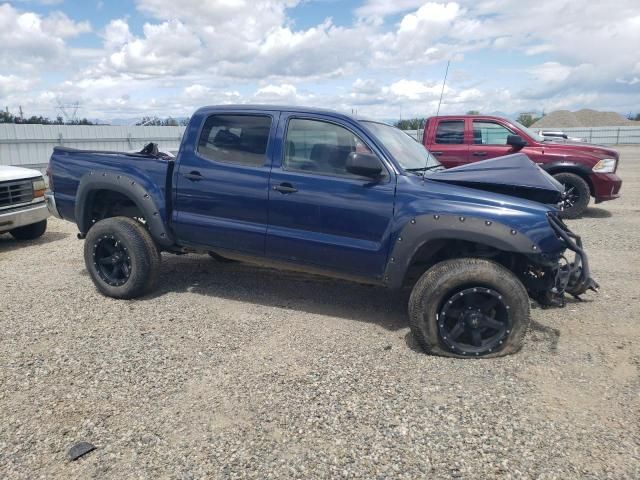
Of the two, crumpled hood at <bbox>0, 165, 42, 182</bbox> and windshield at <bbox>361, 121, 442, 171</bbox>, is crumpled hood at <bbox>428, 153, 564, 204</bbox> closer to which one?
windshield at <bbox>361, 121, 442, 171</bbox>

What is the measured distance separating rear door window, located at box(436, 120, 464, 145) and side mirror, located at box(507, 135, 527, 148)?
0.83 m

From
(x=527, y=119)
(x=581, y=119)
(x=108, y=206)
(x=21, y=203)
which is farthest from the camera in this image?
(x=527, y=119)

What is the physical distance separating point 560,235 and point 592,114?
6043 centimetres

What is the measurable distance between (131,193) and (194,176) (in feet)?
2.32

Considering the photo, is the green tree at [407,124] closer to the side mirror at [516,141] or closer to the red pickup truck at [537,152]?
the red pickup truck at [537,152]

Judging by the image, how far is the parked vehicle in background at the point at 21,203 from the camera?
7.33 m

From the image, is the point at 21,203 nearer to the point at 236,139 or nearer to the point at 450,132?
the point at 236,139

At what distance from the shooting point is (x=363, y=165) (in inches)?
153

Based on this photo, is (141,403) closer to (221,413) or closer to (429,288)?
(221,413)

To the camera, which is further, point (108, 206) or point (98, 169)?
point (108, 206)

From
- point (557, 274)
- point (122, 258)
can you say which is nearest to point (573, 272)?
point (557, 274)

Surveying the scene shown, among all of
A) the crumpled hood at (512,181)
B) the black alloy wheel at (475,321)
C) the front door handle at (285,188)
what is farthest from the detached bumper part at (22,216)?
the black alloy wheel at (475,321)

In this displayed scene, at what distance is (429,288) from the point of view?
3.75 meters

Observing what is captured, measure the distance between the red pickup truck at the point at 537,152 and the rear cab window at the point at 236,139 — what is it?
18.4 feet
